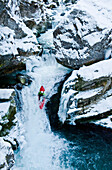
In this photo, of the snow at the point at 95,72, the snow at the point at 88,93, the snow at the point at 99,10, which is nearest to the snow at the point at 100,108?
the snow at the point at 88,93

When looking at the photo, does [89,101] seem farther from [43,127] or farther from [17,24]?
[17,24]

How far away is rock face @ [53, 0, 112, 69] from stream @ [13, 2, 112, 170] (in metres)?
2.41

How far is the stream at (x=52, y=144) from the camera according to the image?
6.69 metres

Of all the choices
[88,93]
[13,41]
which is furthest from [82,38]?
[13,41]

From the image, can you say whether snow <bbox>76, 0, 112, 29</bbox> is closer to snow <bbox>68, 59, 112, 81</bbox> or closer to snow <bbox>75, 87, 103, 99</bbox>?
snow <bbox>68, 59, 112, 81</bbox>

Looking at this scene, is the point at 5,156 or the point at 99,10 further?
the point at 99,10

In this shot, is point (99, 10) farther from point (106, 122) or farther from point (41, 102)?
point (106, 122)

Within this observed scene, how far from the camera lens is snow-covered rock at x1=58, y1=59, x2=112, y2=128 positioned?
8.66m

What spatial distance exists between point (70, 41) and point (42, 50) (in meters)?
3.29

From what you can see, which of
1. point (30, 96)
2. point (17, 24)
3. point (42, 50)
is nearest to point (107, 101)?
point (30, 96)

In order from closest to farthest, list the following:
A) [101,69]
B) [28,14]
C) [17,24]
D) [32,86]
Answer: [101,69] < [32,86] < [17,24] < [28,14]

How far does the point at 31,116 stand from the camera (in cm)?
895

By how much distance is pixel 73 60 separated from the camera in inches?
437

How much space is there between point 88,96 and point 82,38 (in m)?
4.49
